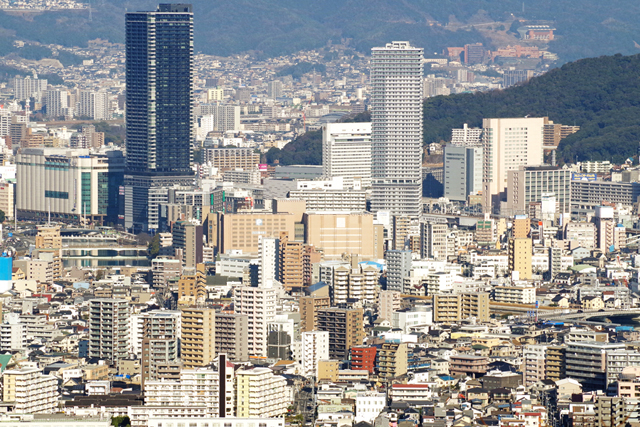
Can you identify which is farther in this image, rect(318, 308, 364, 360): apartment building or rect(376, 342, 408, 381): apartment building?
rect(318, 308, 364, 360): apartment building

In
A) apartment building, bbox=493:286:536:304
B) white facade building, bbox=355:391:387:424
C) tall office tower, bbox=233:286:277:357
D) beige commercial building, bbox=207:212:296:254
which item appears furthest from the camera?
beige commercial building, bbox=207:212:296:254

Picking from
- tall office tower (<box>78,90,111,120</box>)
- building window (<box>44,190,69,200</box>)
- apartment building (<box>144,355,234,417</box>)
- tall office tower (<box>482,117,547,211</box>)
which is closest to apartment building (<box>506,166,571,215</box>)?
tall office tower (<box>482,117,547,211</box>)

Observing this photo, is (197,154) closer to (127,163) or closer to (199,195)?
(127,163)

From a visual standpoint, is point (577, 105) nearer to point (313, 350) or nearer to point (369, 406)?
point (313, 350)

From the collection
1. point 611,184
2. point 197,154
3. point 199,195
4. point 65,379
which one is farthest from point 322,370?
point 197,154

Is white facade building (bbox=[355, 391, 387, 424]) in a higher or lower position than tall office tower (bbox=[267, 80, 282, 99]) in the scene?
lower

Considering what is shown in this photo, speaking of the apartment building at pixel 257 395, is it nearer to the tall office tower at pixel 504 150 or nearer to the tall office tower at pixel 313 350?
the tall office tower at pixel 313 350

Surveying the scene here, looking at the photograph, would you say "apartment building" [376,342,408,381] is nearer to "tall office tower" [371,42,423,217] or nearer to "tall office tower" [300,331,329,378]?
"tall office tower" [300,331,329,378]

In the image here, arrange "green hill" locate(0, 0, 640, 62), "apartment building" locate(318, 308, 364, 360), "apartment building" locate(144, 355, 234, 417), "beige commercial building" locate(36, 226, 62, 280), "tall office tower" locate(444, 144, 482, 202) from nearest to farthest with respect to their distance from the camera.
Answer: "apartment building" locate(144, 355, 234, 417)
"apartment building" locate(318, 308, 364, 360)
"beige commercial building" locate(36, 226, 62, 280)
"tall office tower" locate(444, 144, 482, 202)
"green hill" locate(0, 0, 640, 62)
